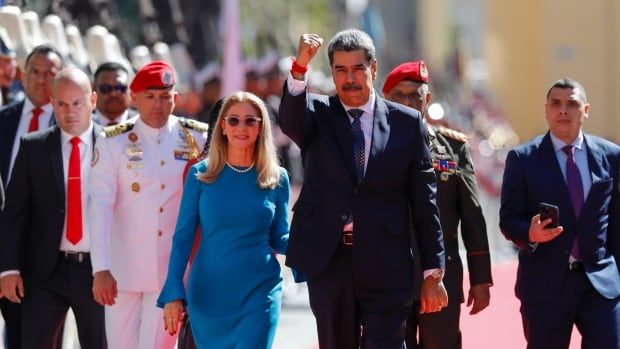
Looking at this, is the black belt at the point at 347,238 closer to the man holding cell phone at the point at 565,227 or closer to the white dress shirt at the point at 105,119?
the man holding cell phone at the point at 565,227

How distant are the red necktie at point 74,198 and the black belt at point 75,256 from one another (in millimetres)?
65

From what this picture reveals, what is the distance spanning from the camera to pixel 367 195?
7250 millimetres

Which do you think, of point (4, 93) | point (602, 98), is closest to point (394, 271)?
point (4, 93)

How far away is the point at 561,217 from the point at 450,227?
600 mm

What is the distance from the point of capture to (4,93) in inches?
483

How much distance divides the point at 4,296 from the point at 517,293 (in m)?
2.95

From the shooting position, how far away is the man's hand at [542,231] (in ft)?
26.4

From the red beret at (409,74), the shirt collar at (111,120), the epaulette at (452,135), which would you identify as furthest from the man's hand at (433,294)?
the shirt collar at (111,120)

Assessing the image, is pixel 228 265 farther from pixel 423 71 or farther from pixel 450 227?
pixel 423 71

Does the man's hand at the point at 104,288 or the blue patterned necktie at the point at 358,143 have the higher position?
the blue patterned necktie at the point at 358,143

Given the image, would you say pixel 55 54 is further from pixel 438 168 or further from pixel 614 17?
pixel 614 17

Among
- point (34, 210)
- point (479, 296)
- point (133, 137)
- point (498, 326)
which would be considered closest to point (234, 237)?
point (133, 137)

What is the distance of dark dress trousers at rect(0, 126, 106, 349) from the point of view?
8711mm

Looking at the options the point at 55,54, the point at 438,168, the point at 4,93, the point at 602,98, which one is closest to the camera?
the point at 438,168
